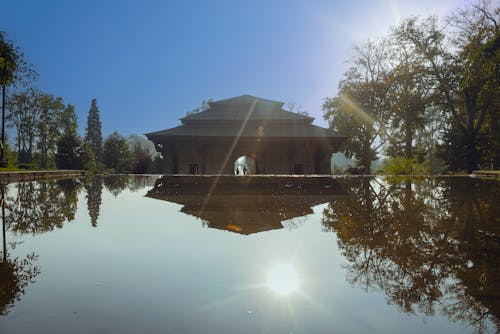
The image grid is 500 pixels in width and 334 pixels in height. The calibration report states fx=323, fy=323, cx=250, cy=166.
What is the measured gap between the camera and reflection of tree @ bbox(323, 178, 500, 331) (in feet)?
8.84

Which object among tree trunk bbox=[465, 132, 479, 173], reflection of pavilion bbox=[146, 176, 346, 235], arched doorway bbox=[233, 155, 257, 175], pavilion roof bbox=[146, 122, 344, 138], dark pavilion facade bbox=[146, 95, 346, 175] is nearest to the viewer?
reflection of pavilion bbox=[146, 176, 346, 235]

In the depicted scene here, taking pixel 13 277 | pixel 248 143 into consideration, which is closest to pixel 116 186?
pixel 13 277

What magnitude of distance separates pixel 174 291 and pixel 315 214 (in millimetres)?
5096

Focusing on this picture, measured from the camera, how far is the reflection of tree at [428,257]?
106 inches

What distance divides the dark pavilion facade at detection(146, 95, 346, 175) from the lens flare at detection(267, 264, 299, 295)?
2330cm

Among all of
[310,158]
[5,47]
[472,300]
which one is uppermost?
[5,47]

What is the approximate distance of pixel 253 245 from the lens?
4535mm

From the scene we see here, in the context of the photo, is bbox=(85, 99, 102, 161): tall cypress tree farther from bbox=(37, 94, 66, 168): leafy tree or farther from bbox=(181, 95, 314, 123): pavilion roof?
bbox=(181, 95, 314, 123): pavilion roof

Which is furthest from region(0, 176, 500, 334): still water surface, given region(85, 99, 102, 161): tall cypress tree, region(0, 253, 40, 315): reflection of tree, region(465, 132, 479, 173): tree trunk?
region(85, 99, 102, 161): tall cypress tree

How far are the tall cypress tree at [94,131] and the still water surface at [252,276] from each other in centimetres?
8230

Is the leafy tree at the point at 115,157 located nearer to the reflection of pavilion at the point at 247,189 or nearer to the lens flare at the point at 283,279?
the reflection of pavilion at the point at 247,189

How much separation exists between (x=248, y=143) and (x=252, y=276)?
2606 cm

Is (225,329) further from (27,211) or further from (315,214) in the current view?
(27,211)

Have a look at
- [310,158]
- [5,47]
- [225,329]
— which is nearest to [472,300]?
[225,329]
